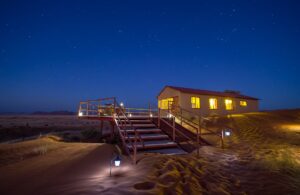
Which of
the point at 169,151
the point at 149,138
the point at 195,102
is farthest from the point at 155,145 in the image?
the point at 195,102

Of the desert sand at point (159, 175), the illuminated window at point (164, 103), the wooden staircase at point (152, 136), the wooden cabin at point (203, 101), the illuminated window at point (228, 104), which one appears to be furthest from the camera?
the illuminated window at point (228, 104)

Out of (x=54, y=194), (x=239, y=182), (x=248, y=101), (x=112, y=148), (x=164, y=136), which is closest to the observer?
(x=54, y=194)

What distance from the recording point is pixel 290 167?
562cm

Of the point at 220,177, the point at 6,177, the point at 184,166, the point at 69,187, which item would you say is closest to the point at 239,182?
the point at 220,177

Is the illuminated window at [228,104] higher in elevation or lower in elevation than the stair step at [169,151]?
higher

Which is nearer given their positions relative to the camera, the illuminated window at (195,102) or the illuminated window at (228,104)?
the illuminated window at (195,102)

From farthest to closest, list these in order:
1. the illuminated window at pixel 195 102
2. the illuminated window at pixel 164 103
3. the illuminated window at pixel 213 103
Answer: the illuminated window at pixel 164 103 → the illuminated window at pixel 213 103 → the illuminated window at pixel 195 102

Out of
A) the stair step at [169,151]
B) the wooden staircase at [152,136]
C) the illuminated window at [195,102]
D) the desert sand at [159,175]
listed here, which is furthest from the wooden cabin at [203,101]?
the desert sand at [159,175]

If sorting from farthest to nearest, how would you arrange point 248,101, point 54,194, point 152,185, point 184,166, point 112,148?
1. point 248,101
2. point 112,148
3. point 184,166
4. point 152,185
5. point 54,194

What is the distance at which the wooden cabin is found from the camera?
20859mm

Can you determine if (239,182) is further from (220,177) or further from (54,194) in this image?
(54,194)

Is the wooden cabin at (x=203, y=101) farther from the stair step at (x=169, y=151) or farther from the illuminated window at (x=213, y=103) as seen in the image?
the stair step at (x=169, y=151)

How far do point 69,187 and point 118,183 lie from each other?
3.89ft

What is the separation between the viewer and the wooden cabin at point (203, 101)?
2086 cm
